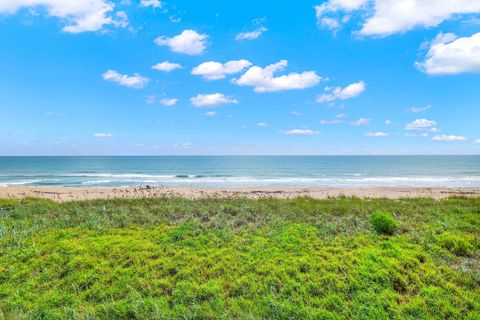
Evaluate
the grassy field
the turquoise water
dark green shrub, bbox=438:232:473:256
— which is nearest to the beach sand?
the grassy field

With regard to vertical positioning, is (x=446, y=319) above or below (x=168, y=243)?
below

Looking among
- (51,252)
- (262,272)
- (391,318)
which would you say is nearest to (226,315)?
(262,272)

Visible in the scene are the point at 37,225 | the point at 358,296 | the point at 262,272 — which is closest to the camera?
the point at 358,296

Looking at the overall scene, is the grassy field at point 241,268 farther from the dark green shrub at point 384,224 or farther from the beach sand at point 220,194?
the beach sand at point 220,194

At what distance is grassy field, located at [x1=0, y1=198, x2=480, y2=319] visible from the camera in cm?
481

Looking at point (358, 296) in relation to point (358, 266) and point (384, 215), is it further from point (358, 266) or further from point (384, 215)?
point (384, 215)

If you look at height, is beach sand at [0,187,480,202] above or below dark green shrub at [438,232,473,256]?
below

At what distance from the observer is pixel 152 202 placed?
38.1 ft

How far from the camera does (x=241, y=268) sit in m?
5.76

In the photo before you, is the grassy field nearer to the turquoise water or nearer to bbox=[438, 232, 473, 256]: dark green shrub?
bbox=[438, 232, 473, 256]: dark green shrub

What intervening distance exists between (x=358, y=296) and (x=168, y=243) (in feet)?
13.4

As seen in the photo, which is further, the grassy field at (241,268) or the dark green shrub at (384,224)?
the dark green shrub at (384,224)

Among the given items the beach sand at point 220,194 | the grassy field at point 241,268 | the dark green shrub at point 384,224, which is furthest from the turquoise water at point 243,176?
the dark green shrub at point 384,224

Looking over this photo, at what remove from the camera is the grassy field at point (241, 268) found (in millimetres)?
4809
